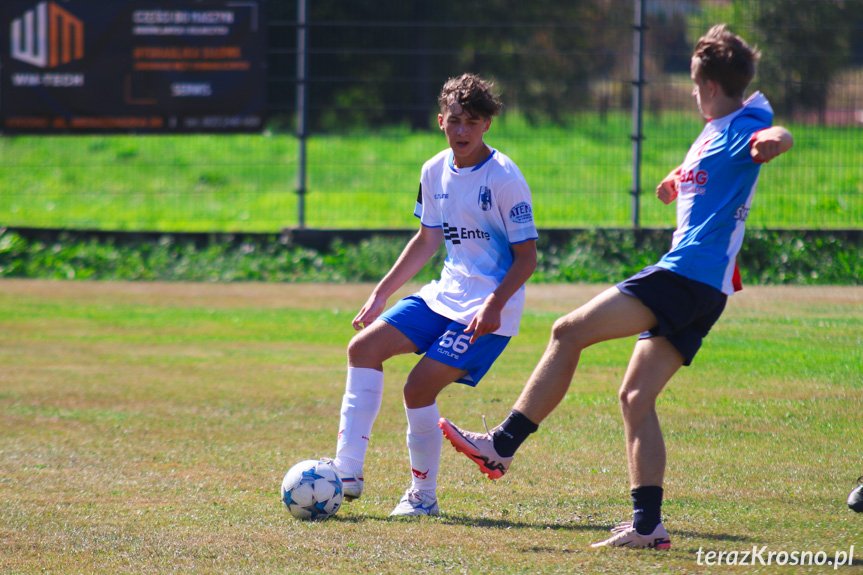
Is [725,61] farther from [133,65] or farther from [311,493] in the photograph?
[133,65]

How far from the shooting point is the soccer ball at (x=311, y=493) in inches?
171

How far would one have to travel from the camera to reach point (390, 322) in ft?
15.2

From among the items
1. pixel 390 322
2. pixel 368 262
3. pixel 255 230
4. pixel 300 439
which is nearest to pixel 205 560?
pixel 390 322

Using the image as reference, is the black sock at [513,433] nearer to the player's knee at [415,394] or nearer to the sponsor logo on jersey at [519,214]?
the player's knee at [415,394]

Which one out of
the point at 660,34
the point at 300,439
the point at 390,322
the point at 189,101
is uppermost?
the point at 660,34

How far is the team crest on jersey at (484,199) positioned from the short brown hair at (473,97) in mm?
314

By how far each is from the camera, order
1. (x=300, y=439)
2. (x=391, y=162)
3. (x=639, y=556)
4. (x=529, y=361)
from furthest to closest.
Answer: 1. (x=391, y=162)
2. (x=529, y=361)
3. (x=300, y=439)
4. (x=639, y=556)

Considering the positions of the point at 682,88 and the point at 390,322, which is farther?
the point at 682,88

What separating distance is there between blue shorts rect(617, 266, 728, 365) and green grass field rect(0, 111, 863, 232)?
27.2ft

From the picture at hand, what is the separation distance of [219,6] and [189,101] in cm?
115

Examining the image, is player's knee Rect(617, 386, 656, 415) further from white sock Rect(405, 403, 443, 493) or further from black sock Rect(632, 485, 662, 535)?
white sock Rect(405, 403, 443, 493)

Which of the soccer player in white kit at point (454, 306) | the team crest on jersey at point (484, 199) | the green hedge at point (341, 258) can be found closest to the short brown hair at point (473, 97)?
the soccer player in white kit at point (454, 306)

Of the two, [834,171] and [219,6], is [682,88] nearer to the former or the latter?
[834,171]

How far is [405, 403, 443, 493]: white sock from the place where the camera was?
4.52 meters
